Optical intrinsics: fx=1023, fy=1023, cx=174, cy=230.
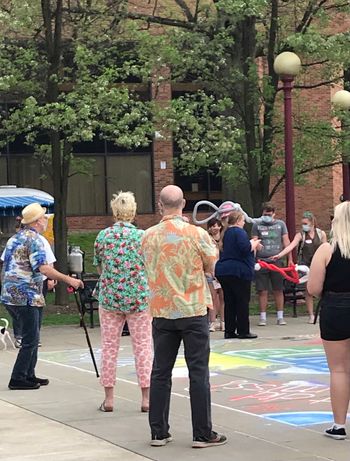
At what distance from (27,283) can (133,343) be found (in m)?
1.75

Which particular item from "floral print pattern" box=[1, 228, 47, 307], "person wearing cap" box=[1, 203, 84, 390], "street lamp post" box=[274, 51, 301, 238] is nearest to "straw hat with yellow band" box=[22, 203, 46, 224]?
"person wearing cap" box=[1, 203, 84, 390]

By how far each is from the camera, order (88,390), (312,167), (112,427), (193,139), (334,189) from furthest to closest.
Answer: (334,189), (312,167), (193,139), (88,390), (112,427)

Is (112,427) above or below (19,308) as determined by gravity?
below

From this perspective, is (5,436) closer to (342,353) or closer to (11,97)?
(342,353)

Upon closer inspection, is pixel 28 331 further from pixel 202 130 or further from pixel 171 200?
pixel 202 130

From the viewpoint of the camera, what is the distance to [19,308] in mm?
10000

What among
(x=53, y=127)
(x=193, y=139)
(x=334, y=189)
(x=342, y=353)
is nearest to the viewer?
(x=342, y=353)

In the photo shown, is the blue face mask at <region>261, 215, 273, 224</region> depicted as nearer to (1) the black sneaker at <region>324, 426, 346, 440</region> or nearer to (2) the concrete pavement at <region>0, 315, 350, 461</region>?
(2) the concrete pavement at <region>0, 315, 350, 461</region>

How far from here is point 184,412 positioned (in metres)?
8.65

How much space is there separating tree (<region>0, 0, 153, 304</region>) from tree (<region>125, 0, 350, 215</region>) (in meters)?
0.85

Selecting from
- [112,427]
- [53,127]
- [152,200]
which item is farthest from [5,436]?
[152,200]

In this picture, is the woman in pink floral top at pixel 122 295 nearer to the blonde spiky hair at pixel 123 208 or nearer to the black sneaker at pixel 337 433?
the blonde spiky hair at pixel 123 208

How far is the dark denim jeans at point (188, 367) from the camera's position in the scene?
726 centimetres

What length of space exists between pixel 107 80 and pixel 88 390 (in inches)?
350
